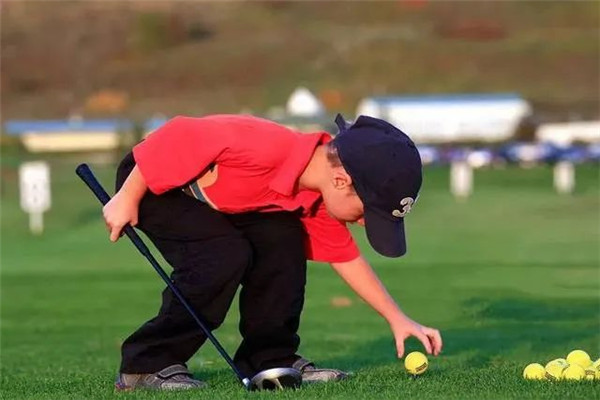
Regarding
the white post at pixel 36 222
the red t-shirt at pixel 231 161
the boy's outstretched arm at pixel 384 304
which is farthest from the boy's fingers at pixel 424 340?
the white post at pixel 36 222

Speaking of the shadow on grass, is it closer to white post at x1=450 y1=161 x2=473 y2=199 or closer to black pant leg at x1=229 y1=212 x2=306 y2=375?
black pant leg at x1=229 y1=212 x2=306 y2=375

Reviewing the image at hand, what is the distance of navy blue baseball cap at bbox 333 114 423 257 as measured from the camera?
19.0 feet

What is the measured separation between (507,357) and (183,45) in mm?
118570

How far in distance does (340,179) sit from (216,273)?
66cm

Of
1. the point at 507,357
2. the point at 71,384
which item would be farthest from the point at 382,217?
the point at 507,357

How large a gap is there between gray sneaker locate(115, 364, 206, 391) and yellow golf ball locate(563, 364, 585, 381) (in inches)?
59.3

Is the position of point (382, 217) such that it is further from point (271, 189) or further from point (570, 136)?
point (570, 136)

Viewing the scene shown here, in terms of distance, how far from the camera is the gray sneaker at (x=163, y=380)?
244 inches

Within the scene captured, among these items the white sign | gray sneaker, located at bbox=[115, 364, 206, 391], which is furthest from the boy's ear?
the white sign

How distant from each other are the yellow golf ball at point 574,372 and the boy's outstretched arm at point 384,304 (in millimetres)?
537

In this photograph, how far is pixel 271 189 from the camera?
605cm

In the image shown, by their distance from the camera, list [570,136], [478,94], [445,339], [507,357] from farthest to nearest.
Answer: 1. [478,94]
2. [570,136]
3. [445,339]
4. [507,357]

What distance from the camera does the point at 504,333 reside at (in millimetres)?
10016

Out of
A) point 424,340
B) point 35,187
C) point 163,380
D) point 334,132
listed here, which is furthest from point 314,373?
point 35,187
